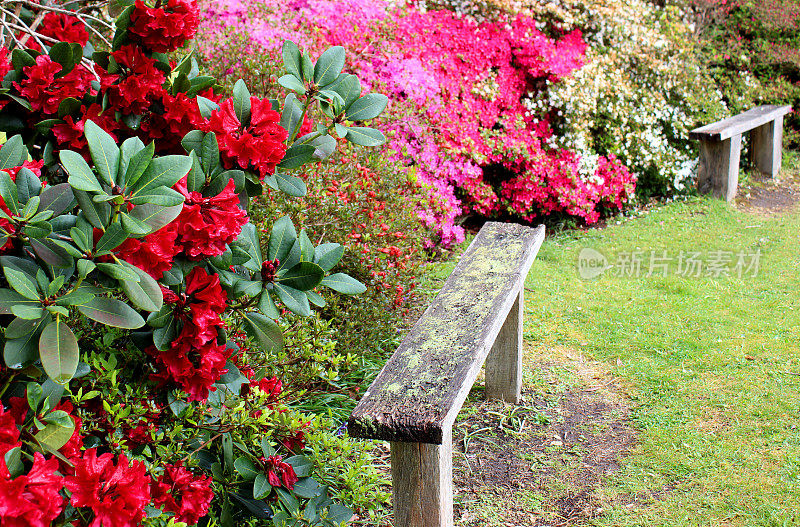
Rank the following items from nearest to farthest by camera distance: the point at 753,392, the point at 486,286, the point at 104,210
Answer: the point at 104,210
the point at 486,286
the point at 753,392

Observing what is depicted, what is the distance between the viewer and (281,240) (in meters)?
1.41

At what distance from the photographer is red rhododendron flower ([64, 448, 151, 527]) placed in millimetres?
1059

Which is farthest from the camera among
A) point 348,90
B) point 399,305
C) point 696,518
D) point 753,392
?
point 399,305

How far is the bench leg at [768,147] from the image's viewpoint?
21.6 ft

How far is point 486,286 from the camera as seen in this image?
2.59 metres

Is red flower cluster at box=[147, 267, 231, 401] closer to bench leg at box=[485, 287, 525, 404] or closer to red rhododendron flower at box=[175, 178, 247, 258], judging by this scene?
red rhododendron flower at box=[175, 178, 247, 258]

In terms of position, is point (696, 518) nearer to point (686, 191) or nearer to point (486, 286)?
point (486, 286)

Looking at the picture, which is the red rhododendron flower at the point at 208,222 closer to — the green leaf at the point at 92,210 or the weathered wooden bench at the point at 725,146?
the green leaf at the point at 92,210

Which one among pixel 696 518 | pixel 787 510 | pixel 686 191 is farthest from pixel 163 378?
pixel 686 191

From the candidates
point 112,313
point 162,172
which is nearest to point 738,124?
point 162,172

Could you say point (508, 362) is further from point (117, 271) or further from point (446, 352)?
point (117, 271)

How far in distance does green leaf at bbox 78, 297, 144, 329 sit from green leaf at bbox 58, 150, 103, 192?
0.60 ft

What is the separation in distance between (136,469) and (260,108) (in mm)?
734

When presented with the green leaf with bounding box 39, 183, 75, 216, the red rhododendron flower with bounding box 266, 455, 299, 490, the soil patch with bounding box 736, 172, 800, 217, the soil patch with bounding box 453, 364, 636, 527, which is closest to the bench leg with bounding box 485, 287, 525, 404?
the soil patch with bounding box 453, 364, 636, 527
